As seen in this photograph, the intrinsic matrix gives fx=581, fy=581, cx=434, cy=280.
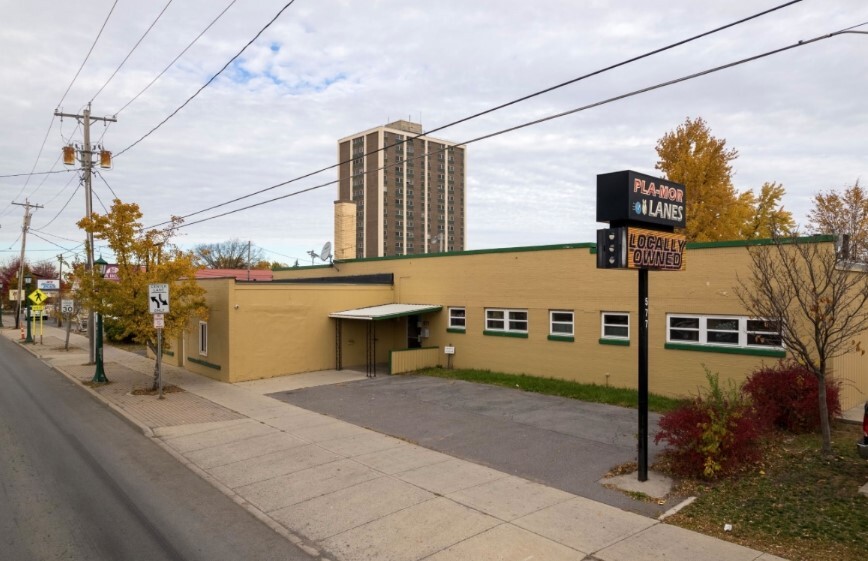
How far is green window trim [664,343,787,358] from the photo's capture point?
13.7m

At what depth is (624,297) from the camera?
54.4 feet

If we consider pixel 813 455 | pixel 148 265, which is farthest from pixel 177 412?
pixel 813 455

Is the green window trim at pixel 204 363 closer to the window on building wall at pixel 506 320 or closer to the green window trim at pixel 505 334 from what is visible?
the green window trim at pixel 505 334

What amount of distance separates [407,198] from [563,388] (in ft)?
364

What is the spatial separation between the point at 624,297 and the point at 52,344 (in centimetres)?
3463

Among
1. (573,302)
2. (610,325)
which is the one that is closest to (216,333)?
(573,302)

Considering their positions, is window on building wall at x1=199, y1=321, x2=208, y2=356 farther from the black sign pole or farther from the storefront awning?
the black sign pole

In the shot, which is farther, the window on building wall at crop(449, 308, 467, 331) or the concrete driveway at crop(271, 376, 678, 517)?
the window on building wall at crop(449, 308, 467, 331)

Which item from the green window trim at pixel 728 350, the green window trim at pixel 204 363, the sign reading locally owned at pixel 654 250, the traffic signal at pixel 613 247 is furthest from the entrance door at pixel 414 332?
the traffic signal at pixel 613 247

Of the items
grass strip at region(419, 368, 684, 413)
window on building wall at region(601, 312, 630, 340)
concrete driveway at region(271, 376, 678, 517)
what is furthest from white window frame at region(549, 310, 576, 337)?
concrete driveway at region(271, 376, 678, 517)

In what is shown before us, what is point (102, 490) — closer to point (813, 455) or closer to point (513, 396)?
point (513, 396)

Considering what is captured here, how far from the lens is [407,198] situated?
411ft

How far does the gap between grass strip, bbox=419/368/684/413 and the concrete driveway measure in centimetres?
49

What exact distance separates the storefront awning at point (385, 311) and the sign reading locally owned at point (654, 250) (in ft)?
37.5
